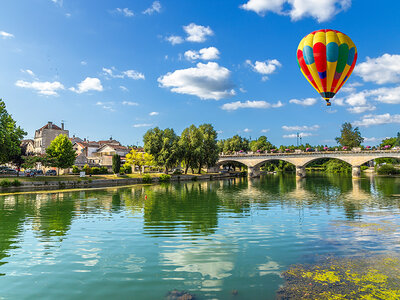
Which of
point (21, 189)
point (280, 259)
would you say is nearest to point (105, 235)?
point (280, 259)

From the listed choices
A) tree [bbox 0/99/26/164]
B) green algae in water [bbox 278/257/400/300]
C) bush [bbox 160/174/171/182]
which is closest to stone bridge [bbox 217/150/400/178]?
bush [bbox 160/174/171/182]

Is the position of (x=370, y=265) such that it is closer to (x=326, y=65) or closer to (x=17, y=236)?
(x=17, y=236)

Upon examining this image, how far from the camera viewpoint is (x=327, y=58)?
30266 millimetres

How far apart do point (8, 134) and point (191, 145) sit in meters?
44.3

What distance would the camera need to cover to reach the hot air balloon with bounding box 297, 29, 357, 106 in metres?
30.0

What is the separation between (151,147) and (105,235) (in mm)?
56893

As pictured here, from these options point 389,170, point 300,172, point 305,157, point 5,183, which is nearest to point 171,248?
point 5,183

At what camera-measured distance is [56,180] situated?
52.3 metres

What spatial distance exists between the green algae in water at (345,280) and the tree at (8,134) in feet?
165

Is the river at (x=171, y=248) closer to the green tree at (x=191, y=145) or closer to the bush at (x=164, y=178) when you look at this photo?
the bush at (x=164, y=178)

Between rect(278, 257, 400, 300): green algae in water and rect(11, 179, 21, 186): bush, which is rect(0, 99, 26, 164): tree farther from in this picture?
rect(278, 257, 400, 300): green algae in water

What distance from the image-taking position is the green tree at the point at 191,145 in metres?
77.7

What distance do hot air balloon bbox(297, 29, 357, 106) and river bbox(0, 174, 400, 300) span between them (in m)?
14.6

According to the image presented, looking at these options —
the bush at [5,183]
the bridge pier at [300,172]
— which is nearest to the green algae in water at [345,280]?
the bush at [5,183]
